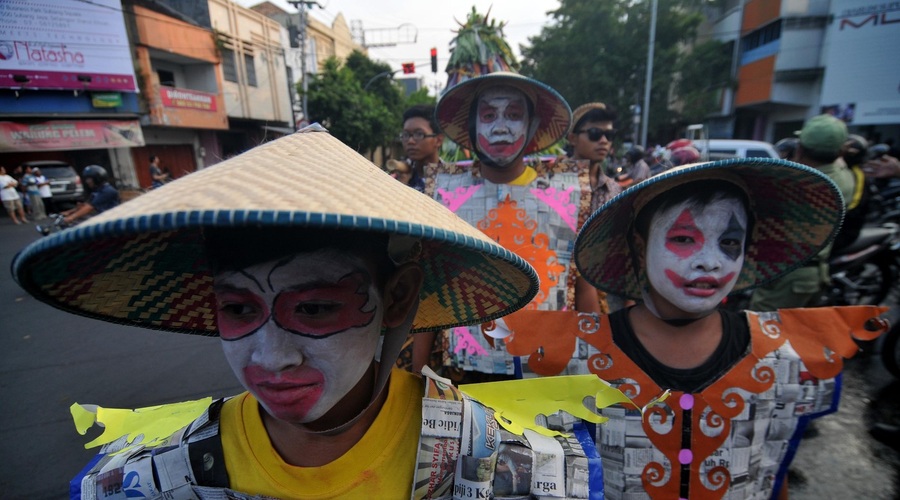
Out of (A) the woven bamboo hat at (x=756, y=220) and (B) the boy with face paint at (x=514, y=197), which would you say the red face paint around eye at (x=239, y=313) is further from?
(B) the boy with face paint at (x=514, y=197)

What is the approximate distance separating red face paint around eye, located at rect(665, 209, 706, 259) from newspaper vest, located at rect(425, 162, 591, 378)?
0.77 metres


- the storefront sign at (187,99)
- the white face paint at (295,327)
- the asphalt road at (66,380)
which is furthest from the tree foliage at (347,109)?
the white face paint at (295,327)

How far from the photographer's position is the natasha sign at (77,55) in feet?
30.4

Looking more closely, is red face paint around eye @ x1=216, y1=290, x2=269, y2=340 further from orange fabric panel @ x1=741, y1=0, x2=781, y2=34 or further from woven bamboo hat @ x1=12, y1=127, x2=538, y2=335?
orange fabric panel @ x1=741, y1=0, x2=781, y2=34

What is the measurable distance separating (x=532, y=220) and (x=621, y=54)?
80.1ft

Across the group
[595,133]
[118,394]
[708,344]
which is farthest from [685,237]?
[118,394]

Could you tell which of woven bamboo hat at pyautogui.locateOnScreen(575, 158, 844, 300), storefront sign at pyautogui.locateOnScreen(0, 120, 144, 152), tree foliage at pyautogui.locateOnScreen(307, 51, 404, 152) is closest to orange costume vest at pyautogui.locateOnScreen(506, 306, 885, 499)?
woven bamboo hat at pyautogui.locateOnScreen(575, 158, 844, 300)

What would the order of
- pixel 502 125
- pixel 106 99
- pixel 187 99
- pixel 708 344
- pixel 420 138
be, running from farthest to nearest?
pixel 187 99 < pixel 106 99 < pixel 420 138 < pixel 502 125 < pixel 708 344

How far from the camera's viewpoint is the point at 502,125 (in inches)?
82.1

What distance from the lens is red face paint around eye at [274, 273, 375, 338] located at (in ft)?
2.69

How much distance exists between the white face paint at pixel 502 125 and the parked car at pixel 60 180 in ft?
50.6

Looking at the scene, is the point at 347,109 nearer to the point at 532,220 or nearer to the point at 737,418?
the point at 532,220

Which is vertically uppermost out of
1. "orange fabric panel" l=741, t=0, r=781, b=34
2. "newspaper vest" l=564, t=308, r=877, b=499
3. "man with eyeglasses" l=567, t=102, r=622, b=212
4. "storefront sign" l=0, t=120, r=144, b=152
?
"orange fabric panel" l=741, t=0, r=781, b=34

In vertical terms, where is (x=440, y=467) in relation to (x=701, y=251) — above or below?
below
